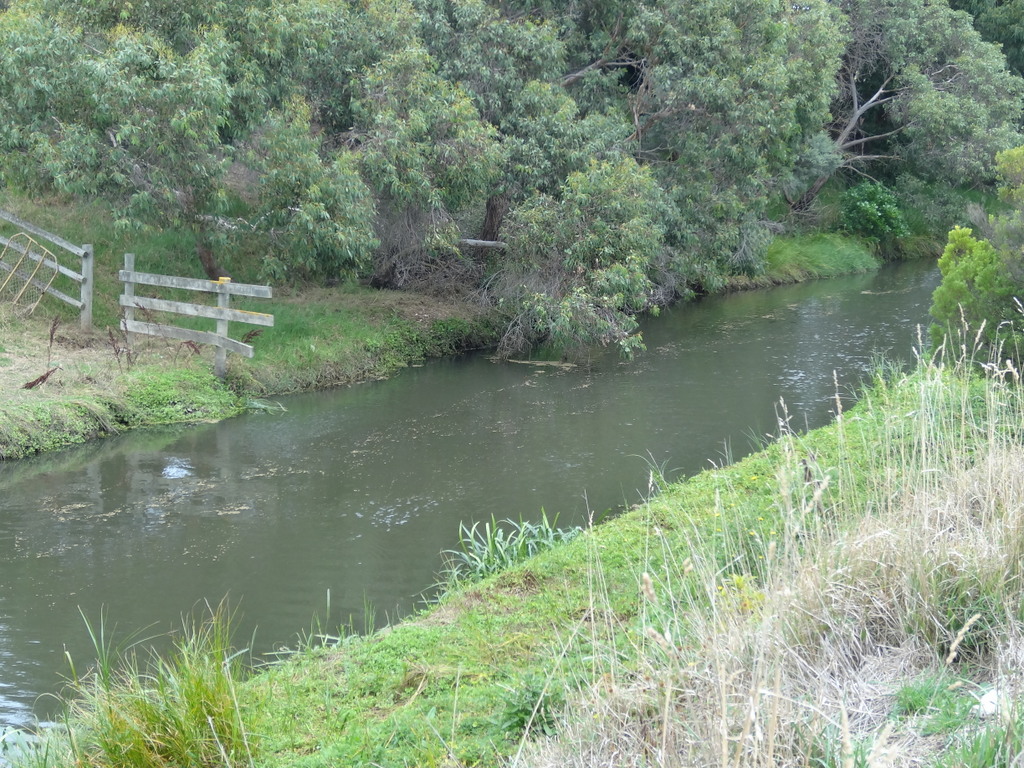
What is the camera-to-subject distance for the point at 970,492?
17.0 feet

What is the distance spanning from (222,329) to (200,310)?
0.48 metres

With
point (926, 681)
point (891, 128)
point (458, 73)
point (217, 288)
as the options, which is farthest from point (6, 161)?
point (891, 128)

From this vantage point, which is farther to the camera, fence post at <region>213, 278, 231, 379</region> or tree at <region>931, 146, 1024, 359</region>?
fence post at <region>213, 278, 231, 379</region>

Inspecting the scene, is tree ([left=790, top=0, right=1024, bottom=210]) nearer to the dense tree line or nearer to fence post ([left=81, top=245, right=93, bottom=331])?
the dense tree line

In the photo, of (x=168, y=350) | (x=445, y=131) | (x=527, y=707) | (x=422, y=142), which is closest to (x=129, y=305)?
(x=168, y=350)

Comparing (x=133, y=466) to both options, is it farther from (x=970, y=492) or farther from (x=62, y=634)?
(x=970, y=492)

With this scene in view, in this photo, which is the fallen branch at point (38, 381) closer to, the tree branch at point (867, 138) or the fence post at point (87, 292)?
the fence post at point (87, 292)

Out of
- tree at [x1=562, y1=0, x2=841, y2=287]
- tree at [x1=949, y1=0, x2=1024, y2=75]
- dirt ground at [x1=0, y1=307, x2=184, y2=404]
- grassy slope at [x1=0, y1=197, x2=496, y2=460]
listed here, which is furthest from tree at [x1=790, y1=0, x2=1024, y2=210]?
dirt ground at [x1=0, y1=307, x2=184, y2=404]

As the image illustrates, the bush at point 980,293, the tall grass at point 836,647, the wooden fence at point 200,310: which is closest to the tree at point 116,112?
the wooden fence at point 200,310

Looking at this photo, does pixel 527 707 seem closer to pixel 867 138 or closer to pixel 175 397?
pixel 175 397

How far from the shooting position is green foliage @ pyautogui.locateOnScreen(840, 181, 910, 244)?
29.2 m

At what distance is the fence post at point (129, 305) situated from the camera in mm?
14312

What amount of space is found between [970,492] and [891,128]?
95.4ft

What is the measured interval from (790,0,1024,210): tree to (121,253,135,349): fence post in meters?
19.5
